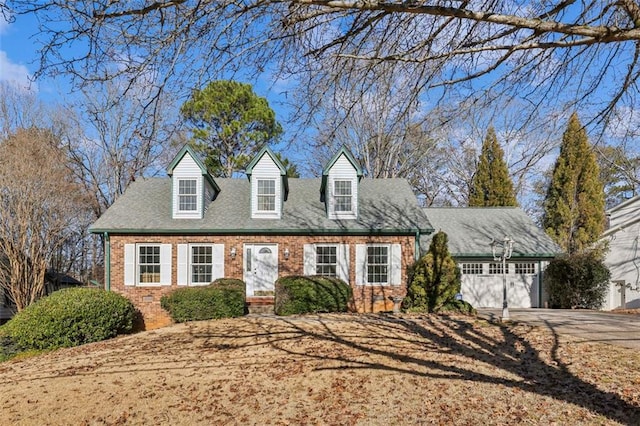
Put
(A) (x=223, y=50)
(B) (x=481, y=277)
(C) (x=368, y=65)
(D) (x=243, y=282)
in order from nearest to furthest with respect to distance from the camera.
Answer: (A) (x=223, y=50)
(C) (x=368, y=65)
(D) (x=243, y=282)
(B) (x=481, y=277)

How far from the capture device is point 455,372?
24.1 feet


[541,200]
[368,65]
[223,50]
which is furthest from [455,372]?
[541,200]

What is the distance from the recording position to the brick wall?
575 inches

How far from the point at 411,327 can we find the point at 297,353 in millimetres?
3351

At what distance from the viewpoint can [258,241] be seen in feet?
49.6

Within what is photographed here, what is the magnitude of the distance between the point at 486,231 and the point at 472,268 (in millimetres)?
Answer: 2078

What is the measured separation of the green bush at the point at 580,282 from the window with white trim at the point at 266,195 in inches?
433

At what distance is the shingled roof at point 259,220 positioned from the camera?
49.0 feet

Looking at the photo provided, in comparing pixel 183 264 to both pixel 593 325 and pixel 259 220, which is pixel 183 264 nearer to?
pixel 259 220

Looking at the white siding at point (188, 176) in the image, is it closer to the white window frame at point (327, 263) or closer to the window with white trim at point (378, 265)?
→ the white window frame at point (327, 263)

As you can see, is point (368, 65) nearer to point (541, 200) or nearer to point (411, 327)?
point (411, 327)

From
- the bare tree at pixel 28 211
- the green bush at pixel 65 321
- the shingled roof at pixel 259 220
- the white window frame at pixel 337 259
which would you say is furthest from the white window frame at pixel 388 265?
the bare tree at pixel 28 211

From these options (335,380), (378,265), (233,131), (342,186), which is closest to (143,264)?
(342,186)

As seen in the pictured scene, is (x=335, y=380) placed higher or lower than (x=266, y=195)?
lower
